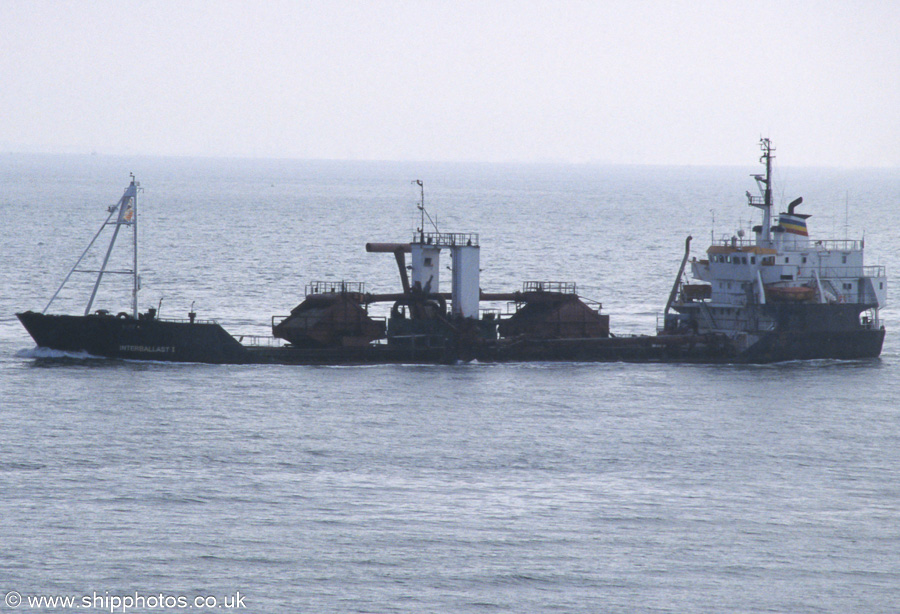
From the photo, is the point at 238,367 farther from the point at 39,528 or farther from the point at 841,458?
the point at 841,458

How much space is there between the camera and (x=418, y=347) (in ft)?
199

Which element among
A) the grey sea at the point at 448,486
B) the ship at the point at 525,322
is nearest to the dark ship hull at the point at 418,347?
the ship at the point at 525,322

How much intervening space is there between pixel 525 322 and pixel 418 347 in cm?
654

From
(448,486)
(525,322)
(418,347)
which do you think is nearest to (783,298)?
(525,322)

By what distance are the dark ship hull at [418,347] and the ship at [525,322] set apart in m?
0.05

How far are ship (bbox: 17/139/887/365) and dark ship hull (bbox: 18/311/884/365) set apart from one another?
2.0 inches

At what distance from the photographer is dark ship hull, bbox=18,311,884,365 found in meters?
58.2

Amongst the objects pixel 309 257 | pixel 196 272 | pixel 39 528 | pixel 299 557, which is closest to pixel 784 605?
pixel 299 557

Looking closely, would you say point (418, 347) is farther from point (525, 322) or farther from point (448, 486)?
point (448, 486)

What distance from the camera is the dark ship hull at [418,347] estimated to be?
58.2 meters

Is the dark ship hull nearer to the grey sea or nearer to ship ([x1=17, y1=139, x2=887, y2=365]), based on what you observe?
ship ([x1=17, y1=139, x2=887, y2=365])

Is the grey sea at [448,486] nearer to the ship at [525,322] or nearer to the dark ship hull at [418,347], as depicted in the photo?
the dark ship hull at [418,347]

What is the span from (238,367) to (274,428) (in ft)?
40.8

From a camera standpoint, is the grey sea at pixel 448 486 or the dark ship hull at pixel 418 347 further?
the dark ship hull at pixel 418 347
